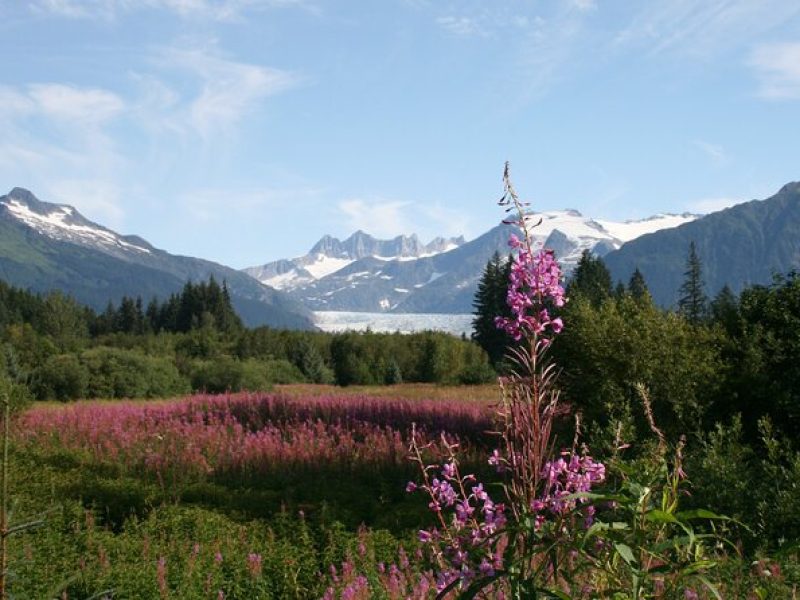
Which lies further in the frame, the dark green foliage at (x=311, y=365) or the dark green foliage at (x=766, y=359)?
the dark green foliage at (x=311, y=365)

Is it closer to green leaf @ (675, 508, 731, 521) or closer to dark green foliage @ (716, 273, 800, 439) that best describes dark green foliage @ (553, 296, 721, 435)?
dark green foliage @ (716, 273, 800, 439)

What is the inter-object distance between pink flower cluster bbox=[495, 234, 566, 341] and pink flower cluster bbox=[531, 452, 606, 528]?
529 millimetres

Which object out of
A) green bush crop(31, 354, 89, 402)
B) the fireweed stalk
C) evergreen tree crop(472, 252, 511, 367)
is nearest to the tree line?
the fireweed stalk

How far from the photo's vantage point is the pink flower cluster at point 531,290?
272 centimetres

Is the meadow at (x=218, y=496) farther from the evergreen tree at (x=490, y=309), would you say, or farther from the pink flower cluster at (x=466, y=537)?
the evergreen tree at (x=490, y=309)

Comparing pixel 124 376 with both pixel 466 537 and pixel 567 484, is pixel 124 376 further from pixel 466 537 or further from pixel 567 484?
pixel 567 484

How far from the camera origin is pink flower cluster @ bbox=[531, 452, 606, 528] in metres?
2.67

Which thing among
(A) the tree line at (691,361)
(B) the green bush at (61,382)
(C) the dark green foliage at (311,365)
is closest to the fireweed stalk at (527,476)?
(A) the tree line at (691,361)

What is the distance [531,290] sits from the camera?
2.76 meters

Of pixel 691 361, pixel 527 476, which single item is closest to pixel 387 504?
pixel 691 361

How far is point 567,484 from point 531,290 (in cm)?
82

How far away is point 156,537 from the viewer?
28.3 ft

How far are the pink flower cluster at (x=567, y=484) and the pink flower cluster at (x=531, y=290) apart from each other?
0.53m

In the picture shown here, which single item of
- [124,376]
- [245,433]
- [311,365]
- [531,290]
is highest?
[531,290]
